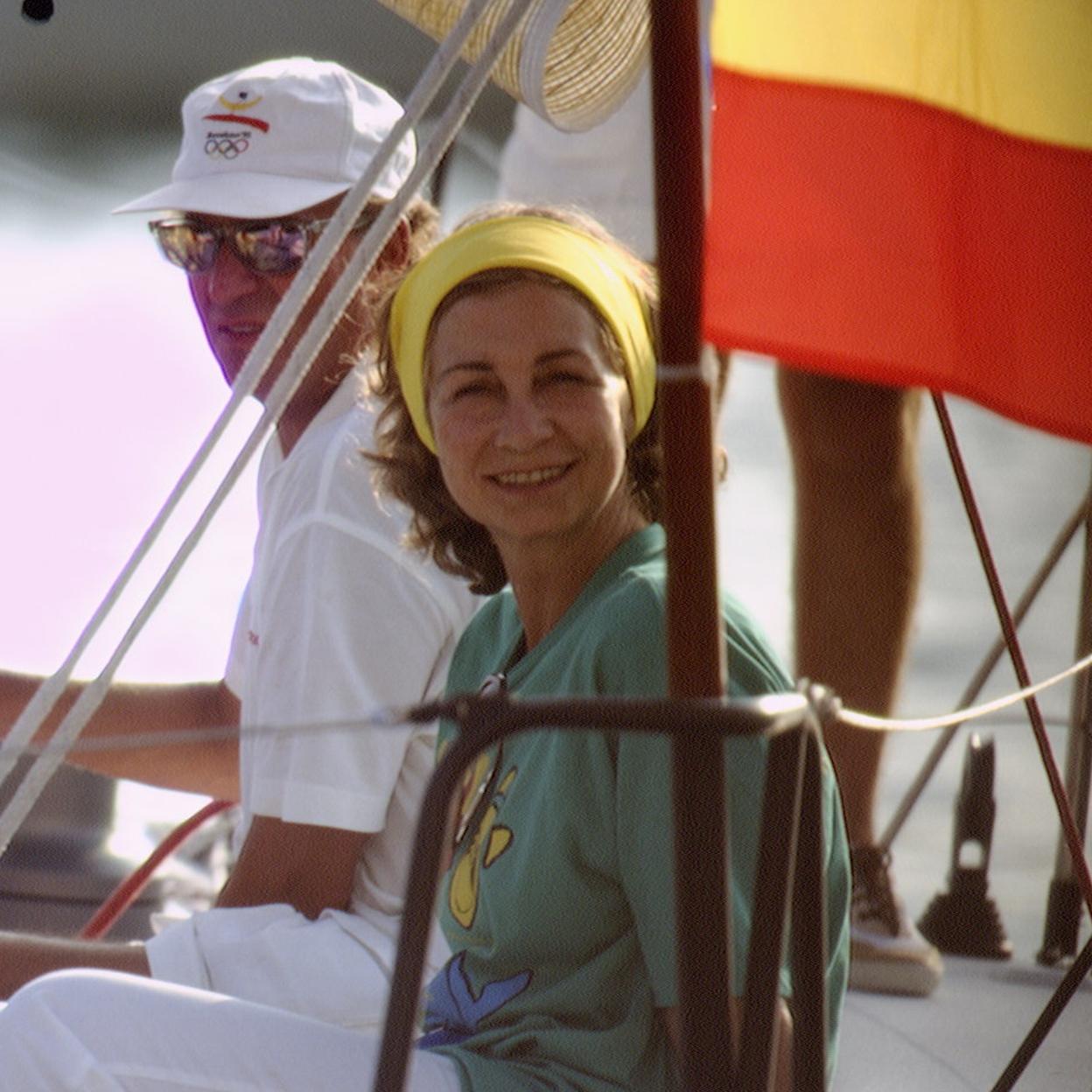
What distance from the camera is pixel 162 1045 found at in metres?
1.50

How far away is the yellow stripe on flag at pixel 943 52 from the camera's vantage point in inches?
53.9

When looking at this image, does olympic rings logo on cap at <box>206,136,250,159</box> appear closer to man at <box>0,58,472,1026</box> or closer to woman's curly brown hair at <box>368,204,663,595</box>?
man at <box>0,58,472,1026</box>

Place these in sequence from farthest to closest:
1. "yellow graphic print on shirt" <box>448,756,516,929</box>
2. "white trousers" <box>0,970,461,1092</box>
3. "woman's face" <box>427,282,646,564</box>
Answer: "woman's face" <box>427,282,646,564</box>
"yellow graphic print on shirt" <box>448,756,516,929</box>
"white trousers" <box>0,970,461,1092</box>

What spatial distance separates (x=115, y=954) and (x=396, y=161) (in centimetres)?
95

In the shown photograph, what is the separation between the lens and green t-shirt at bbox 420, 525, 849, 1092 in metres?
1.50

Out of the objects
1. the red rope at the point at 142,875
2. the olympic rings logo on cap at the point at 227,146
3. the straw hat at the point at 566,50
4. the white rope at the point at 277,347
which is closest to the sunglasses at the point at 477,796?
the white rope at the point at 277,347

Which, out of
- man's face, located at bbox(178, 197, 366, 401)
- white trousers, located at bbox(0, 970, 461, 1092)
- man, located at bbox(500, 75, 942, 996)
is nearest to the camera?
white trousers, located at bbox(0, 970, 461, 1092)

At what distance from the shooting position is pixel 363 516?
7.16 ft

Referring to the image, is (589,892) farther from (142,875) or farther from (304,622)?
(142,875)

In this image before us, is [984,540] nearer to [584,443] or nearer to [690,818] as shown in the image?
[584,443]

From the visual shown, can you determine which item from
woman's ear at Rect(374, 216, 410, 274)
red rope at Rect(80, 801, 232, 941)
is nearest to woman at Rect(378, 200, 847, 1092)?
woman's ear at Rect(374, 216, 410, 274)

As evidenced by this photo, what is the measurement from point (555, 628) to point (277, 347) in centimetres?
29

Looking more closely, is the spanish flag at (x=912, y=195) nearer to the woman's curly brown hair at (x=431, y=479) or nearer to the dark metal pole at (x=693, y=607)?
the dark metal pole at (x=693, y=607)

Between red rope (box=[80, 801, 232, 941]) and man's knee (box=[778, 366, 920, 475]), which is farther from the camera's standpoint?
man's knee (box=[778, 366, 920, 475])
